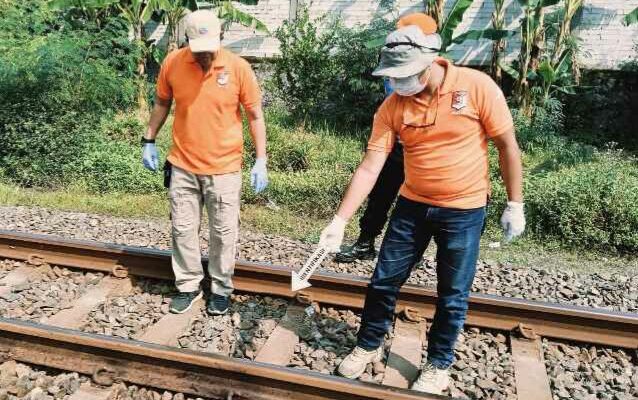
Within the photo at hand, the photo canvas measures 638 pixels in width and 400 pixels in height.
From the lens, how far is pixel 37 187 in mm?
8875

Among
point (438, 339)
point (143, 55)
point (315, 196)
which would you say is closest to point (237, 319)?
point (438, 339)

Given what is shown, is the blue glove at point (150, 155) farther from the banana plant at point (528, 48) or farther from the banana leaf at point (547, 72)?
the banana plant at point (528, 48)

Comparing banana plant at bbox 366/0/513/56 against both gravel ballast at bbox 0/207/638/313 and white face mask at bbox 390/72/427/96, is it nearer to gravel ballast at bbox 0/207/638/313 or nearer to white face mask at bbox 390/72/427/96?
gravel ballast at bbox 0/207/638/313

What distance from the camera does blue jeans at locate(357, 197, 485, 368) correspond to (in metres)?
3.58

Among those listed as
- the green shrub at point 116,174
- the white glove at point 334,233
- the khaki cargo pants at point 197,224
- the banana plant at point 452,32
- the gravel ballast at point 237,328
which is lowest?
the green shrub at point 116,174

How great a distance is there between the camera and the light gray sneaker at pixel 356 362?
398cm

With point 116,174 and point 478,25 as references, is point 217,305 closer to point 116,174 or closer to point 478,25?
point 116,174

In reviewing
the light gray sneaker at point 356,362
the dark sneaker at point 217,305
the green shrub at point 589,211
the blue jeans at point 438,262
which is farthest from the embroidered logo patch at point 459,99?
the green shrub at point 589,211

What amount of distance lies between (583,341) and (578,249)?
2460 mm

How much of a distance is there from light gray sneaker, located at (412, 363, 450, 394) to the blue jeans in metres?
0.04

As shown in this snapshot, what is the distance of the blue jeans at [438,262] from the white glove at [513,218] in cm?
19

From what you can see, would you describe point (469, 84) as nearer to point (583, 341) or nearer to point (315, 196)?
point (583, 341)

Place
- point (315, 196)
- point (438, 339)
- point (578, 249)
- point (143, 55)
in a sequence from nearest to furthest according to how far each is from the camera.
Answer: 1. point (438, 339)
2. point (578, 249)
3. point (315, 196)
4. point (143, 55)

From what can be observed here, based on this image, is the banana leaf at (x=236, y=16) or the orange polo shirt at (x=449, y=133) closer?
the orange polo shirt at (x=449, y=133)
